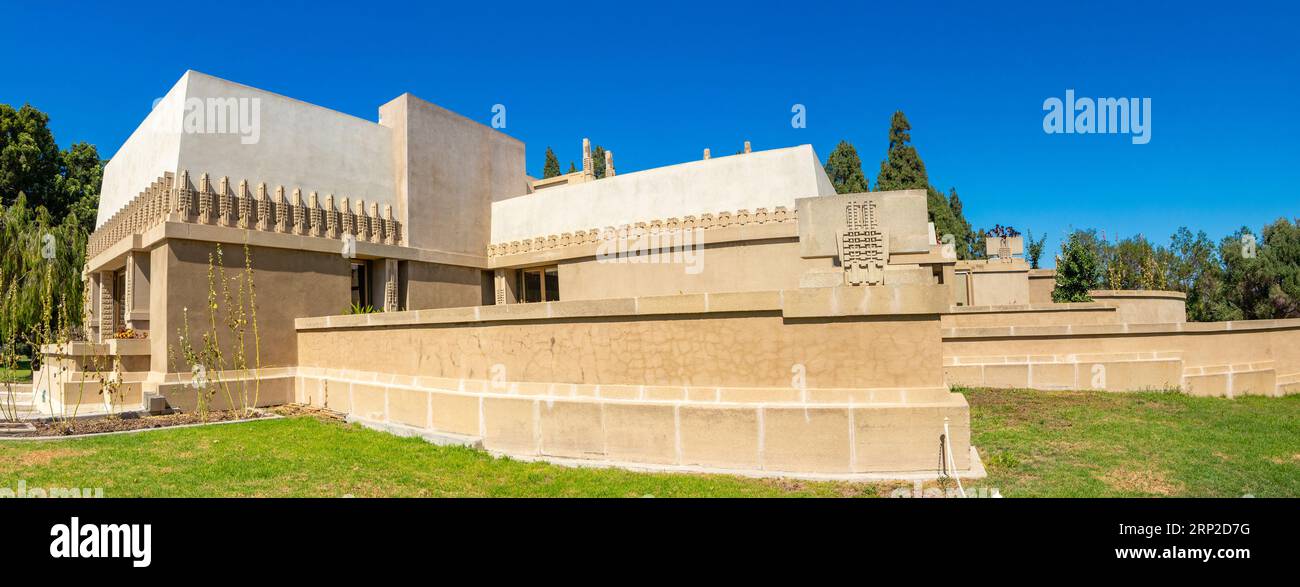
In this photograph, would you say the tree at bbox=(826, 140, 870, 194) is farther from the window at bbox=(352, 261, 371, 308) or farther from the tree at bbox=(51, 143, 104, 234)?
the tree at bbox=(51, 143, 104, 234)

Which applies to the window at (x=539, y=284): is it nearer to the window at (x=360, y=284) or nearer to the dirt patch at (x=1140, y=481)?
the window at (x=360, y=284)

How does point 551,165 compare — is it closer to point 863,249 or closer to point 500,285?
point 500,285

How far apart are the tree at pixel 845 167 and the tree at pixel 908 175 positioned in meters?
1.39

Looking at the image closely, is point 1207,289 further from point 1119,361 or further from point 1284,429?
point 1284,429

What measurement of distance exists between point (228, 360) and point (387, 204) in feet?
18.5

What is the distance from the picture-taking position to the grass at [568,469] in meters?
6.79

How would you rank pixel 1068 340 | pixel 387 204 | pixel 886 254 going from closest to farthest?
pixel 886 254 < pixel 1068 340 < pixel 387 204

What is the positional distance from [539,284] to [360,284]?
5.19 m

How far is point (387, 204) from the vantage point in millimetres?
17328

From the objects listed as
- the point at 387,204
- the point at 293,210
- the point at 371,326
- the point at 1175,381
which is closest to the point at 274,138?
the point at 293,210

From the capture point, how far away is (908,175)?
39.6 meters

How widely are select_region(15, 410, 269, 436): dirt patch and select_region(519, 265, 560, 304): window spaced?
27.7 feet

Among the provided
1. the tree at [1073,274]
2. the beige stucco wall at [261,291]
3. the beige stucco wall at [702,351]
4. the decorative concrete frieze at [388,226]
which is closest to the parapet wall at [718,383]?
the beige stucco wall at [702,351]

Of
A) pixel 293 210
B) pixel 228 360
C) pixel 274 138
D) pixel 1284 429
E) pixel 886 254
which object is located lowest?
pixel 1284 429
